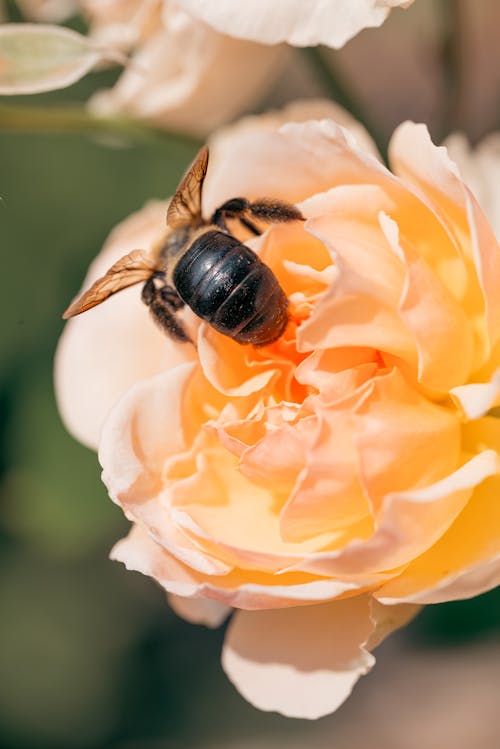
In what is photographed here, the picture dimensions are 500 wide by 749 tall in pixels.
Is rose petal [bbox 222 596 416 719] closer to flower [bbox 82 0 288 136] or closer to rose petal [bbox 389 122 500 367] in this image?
rose petal [bbox 389 122 500 367]

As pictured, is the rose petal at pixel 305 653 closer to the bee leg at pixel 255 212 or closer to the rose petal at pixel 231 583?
the rose petal at pixel 231 583

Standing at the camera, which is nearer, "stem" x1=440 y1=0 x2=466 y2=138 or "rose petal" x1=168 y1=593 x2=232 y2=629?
"rose petal" x1=168 y1=593 x2=232 y2=629

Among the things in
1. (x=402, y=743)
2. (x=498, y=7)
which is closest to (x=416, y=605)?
(x=402, y=743)

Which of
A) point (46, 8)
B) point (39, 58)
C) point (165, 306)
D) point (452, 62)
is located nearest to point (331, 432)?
point (165, 306)

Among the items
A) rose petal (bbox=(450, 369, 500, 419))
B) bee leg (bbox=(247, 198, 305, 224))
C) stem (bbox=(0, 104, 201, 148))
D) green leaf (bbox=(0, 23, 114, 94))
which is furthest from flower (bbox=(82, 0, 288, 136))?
rose petal (bbox=(450, 369, 500, 419))

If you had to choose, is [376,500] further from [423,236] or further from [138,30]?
[138,30]

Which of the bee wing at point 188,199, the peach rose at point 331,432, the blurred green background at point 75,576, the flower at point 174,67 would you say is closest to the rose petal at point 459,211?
the peach rose at point 331,432
